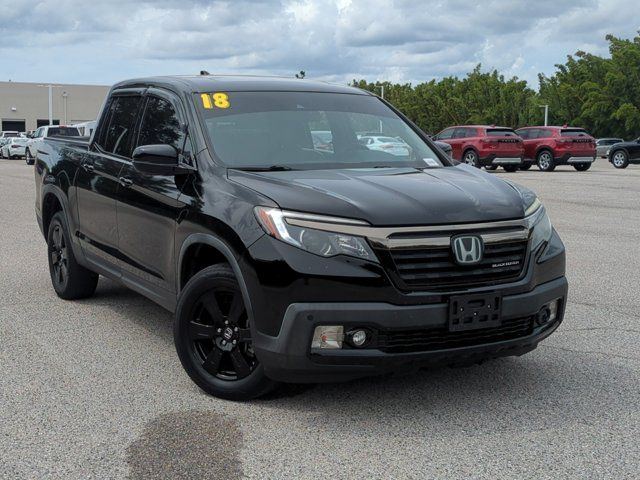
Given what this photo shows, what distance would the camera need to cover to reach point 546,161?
31141 mm

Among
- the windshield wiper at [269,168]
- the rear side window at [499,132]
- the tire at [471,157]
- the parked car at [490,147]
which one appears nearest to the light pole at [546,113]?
the parked car at [490,147]

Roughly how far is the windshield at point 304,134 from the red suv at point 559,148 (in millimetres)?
26047

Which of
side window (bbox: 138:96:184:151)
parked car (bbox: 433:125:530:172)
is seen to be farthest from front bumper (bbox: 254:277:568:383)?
parked car (bbox: 433:125:530:172)

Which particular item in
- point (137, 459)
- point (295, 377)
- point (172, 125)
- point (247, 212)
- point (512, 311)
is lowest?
point (137, 459)

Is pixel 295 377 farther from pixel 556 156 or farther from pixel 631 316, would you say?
pixel 556 156

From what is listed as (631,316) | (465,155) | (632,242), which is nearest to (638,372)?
(631,316)

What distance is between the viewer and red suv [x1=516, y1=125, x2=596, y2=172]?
30531 millimetres

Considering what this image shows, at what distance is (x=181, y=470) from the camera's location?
3.71 m

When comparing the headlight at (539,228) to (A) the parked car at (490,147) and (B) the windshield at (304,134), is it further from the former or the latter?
(A) the parked car at (490,147)

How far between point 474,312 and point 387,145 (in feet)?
5.72

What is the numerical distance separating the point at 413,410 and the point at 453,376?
67 cm

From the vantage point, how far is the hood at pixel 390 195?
416 cm

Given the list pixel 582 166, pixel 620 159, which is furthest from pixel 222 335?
pixel 620 159

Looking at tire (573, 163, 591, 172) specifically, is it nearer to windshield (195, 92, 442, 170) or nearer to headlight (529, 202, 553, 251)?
windshield (195, 92, 442, 170)
